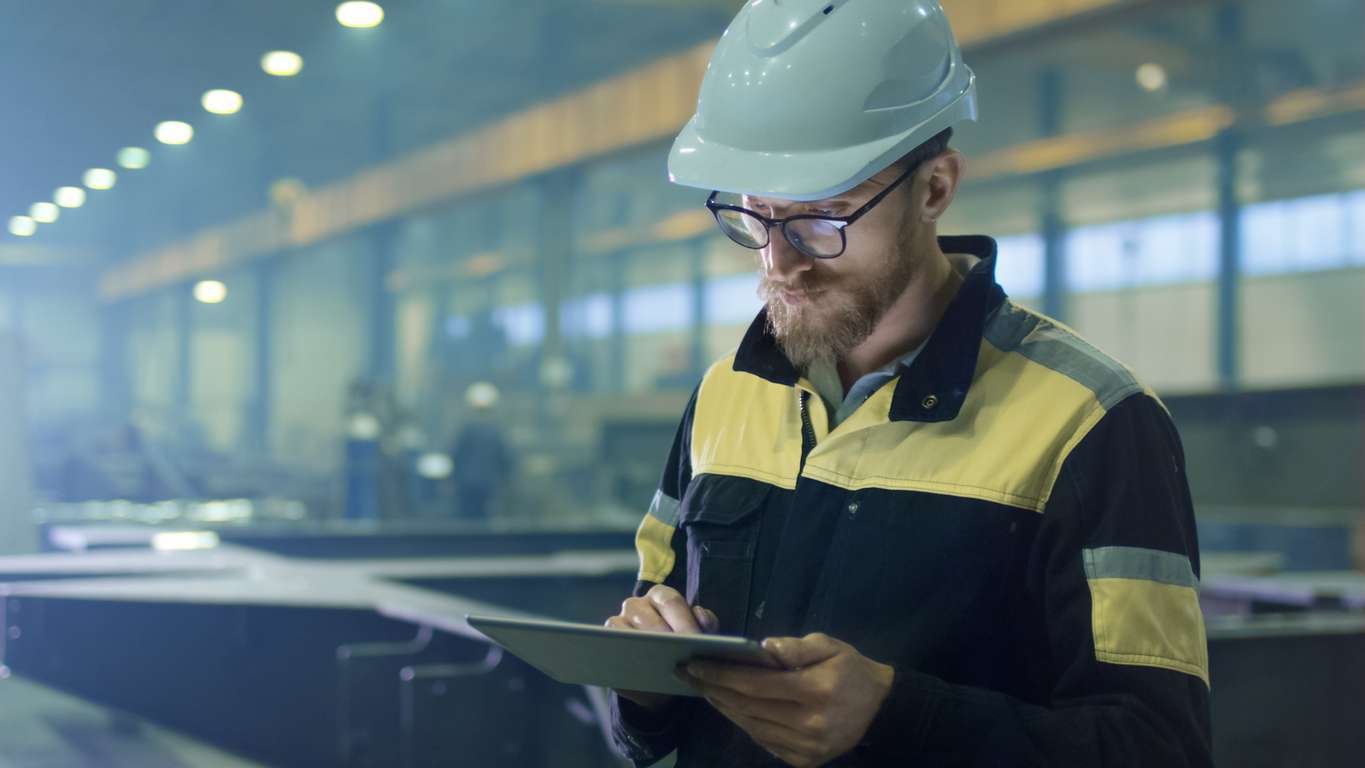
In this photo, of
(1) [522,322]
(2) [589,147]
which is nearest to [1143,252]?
(2) [589,147]

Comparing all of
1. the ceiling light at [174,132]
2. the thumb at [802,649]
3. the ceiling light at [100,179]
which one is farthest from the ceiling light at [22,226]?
the thumb at [802,649]

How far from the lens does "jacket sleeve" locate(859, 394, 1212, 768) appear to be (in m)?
1.08

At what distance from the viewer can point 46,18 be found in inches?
190

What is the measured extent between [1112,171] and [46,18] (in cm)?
578

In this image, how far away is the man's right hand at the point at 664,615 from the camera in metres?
1.20

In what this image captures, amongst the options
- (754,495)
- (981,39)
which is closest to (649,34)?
(981,39)

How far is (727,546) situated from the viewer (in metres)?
1.30

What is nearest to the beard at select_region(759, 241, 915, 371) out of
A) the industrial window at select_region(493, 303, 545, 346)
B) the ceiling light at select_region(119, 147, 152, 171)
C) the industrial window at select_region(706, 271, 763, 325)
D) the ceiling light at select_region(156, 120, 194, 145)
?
the ceiling light at select_region(119, 147, 152, 171)

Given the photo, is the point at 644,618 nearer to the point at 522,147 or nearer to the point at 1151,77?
the point at 1151,77

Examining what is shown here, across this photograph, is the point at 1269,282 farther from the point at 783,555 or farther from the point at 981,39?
the point at 783,555

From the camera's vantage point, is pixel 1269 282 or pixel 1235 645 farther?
pixel 1269 282

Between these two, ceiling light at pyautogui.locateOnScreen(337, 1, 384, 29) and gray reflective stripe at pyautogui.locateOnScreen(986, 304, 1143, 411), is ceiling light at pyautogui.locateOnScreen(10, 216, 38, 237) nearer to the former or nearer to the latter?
ceiling light at pyautogui.locateOnScreen(337, 1, 384, 29)

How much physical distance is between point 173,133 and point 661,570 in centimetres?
520

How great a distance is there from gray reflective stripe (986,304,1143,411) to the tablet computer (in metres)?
0.40
